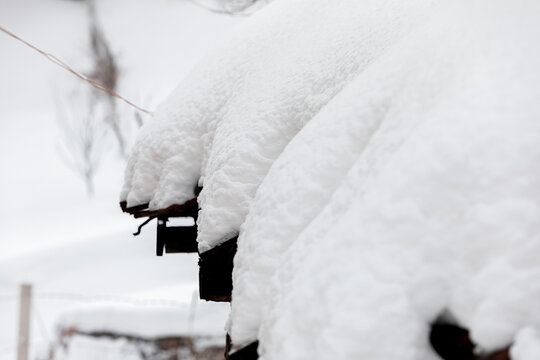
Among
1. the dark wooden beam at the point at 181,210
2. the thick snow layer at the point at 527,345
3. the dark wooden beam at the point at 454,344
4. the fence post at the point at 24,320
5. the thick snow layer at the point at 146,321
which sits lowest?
the thick snow layer at the point at 146,321

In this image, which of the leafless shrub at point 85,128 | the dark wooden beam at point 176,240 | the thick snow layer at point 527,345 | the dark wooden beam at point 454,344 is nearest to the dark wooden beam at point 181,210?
the dark wooden beam at point 176,240

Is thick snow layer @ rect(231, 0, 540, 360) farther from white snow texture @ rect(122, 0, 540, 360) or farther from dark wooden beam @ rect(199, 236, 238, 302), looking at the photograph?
dark wooden beam @ rect(199, 236, 238, 302)

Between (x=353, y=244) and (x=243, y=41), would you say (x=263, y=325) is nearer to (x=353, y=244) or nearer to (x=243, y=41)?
(x=353, y=244)

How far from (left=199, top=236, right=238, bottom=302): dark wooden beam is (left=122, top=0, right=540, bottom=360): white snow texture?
5.9 inches

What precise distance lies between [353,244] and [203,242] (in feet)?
2.70

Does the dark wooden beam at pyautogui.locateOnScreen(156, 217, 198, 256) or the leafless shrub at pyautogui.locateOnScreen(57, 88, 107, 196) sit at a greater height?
the leafless shrub at pyautogui.locateOnScreen(57, 88, 107, 196)

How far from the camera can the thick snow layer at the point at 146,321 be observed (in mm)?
6398

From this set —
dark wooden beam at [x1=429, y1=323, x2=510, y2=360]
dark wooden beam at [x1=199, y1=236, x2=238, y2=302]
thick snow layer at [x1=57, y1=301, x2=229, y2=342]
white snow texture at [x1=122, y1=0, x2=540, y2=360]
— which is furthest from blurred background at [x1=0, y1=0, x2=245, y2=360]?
dark wooden beam at [x1=429, y1=323, x2=510, y2=360]

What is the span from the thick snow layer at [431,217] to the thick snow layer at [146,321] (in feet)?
18.3

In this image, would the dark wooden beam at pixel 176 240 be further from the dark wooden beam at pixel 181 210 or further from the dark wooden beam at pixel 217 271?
the dark wooden beam at pixel 217 271

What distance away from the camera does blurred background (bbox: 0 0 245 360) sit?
21.1 ft

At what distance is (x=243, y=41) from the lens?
245 cm

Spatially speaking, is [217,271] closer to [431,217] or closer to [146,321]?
[431,217]

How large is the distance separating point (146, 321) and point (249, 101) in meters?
5.36
